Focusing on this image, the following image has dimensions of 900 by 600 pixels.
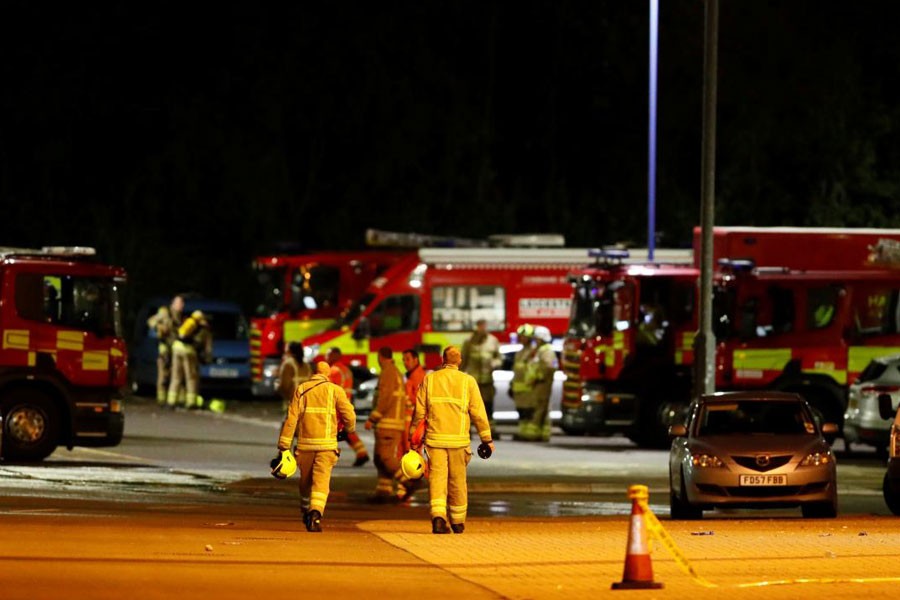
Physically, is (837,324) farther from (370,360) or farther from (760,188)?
(760,188)

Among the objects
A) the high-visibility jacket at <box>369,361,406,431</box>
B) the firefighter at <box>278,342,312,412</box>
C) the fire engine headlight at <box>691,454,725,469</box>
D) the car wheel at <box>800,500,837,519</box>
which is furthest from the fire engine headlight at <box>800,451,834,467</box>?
the firefighter at <box>278,342,312,412</box>

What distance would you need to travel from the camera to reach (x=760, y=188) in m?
45.8

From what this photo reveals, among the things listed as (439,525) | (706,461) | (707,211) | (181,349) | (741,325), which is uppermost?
(707,211)

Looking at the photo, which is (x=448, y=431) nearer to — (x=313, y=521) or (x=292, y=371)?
(x=313, y=521)

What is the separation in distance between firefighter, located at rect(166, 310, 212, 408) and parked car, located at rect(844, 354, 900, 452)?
1204 centimetres

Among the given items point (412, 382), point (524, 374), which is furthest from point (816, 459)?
point (524, 374)

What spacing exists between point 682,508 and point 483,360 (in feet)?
32.1

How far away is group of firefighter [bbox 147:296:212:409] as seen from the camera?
1326 inches

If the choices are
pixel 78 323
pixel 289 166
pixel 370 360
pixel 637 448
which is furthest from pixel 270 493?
pixel 289 166

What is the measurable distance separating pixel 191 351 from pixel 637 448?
8.71 m

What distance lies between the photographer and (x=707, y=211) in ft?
80.1

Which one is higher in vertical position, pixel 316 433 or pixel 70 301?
pixel 70 301

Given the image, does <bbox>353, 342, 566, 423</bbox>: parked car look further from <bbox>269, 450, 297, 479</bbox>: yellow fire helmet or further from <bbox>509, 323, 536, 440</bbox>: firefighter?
<bbox>269, 450, 297, 479</bbox>: yellow fire helmet

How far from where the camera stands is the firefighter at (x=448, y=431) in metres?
15.3
